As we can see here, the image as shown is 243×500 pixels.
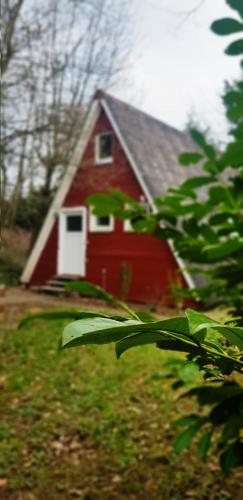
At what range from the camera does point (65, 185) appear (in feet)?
48.4

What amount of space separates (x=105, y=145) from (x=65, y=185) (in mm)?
1861

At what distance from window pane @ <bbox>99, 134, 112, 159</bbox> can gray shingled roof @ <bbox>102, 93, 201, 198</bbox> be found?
2.54ft

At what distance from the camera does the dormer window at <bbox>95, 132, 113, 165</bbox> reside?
14.1 metres

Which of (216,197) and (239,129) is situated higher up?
(239,129)

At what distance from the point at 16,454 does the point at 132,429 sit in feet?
4.12

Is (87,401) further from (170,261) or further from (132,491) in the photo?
(170,261)

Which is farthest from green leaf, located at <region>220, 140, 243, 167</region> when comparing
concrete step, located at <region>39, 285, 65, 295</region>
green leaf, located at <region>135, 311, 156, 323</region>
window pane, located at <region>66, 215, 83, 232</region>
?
window pane, located at <region>66, 215, 83, 232</region>

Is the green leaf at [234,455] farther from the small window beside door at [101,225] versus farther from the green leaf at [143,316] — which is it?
the small window beside door at [101,225]

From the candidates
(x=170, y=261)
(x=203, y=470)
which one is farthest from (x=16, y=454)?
(x=170, y=261)

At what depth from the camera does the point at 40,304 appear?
11844mm

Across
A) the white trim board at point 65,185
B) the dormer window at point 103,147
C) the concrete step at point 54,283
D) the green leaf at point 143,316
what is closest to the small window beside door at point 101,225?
the white trim board at point 65,185

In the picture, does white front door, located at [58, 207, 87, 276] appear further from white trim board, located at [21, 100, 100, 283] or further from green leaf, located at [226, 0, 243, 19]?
green leaf, located at [226, 0, 243, 19]

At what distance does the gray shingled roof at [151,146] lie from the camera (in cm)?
1302

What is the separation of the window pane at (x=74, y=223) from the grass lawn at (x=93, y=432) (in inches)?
291
